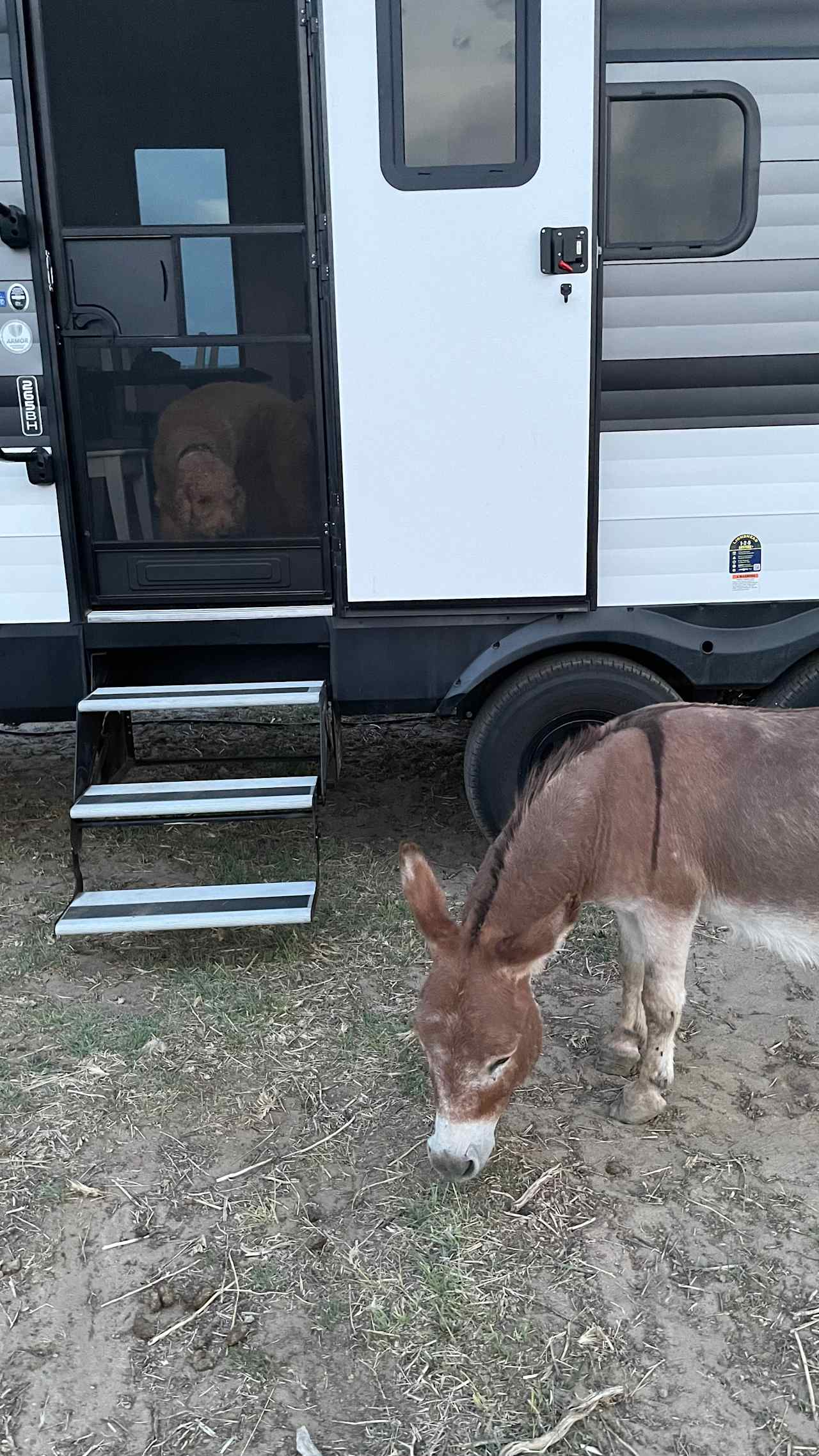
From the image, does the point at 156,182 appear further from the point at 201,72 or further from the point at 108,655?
the point at 108,655

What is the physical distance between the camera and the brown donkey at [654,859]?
2588mm

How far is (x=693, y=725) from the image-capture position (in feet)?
9.49

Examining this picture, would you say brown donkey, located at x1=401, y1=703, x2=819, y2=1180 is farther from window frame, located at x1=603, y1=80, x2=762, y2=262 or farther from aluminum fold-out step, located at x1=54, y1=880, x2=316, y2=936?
window frame, located at x1=603, y1=80, x2=762, y2=262

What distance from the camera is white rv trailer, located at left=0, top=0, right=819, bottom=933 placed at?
11.8ft

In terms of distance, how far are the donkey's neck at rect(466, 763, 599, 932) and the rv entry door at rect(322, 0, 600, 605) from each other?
1349mm

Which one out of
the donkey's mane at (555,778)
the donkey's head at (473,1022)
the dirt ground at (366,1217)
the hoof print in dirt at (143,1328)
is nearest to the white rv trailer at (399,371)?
the dirt ground at (366,1217)

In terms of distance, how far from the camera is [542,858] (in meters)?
2.71

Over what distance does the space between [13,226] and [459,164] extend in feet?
5.30

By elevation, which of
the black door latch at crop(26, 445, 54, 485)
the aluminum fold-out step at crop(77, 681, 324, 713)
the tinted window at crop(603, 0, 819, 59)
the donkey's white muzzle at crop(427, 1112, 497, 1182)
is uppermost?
the tinted window at crop(603, 0, 819, 59)

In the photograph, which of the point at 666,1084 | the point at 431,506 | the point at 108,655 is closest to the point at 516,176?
the point at 431,506

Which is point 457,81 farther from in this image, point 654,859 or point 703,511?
point 654,859

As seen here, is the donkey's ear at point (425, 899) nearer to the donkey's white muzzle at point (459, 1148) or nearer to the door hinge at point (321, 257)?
the donkey's white muzzle at point (459, 1148)

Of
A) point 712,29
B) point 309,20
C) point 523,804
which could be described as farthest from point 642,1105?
point 309,20

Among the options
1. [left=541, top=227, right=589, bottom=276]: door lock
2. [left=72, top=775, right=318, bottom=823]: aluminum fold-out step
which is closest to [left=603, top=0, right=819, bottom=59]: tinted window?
[left=541, top=227, right=589, bottom=276]: door lock
